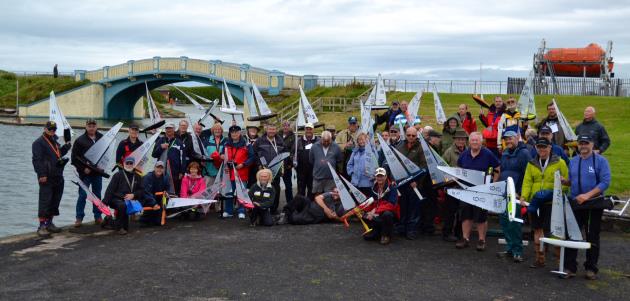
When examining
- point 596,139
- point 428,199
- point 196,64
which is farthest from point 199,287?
point 196,64

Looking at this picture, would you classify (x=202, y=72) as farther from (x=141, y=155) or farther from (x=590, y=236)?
(x=590, y=236)

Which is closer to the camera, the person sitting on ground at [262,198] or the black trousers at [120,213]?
the black trousers at [120,213]

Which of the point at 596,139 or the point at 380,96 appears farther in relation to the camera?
the point at 380,96

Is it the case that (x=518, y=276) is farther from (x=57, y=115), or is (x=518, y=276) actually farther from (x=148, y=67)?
(x=148, y=67)

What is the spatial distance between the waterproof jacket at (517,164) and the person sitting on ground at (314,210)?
3.31 meters

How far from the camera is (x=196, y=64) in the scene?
176ft

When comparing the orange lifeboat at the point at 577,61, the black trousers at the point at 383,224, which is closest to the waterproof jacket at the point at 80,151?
the black trousers at the point at 383,224

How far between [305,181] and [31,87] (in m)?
62.1

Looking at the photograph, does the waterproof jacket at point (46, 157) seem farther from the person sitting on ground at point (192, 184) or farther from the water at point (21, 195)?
the person sitting on ground at point (192, 184)

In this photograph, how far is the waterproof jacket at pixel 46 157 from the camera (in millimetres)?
10773

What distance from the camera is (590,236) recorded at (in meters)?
8.36

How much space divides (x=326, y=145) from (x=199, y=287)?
15.8 feet

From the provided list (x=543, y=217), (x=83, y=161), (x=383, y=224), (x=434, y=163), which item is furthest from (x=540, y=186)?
(x=83, y=161)

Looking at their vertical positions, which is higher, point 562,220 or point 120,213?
point 562,220
